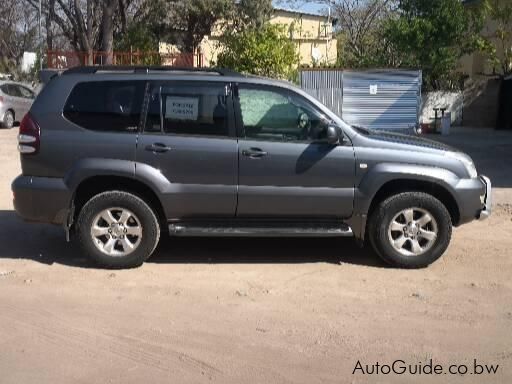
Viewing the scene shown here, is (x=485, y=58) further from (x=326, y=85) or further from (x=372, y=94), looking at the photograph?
(x=326, y=85)

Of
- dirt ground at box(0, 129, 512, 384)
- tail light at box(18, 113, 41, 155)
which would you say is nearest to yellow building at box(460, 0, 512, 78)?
dirt ground at box(0, 129, 512, 384)

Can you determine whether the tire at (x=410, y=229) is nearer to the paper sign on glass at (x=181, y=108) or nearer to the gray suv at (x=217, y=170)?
the gray suv at (x=217, y=170)

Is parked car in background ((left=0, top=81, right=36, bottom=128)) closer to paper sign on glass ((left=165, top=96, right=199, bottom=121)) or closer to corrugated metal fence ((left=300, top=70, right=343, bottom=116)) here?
corrugated metal fence ((left=300, top=70, right=343, bottom=116))

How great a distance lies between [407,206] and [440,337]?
1794mm

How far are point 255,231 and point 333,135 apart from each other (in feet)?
3.79

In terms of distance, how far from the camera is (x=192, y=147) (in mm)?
6215

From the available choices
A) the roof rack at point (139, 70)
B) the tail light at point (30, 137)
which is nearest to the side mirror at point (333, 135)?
the roof rack at point (139, 70)

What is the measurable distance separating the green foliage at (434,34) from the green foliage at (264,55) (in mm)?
6583

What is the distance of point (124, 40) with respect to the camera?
30.1m

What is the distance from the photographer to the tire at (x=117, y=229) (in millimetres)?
6266

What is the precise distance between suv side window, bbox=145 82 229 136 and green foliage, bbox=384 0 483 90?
17831mm

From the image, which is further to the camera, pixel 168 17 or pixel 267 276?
pixel 168 17

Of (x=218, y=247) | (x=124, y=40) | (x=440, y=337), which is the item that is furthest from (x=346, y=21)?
(x=440, y=337)

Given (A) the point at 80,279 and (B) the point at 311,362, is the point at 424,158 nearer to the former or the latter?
(B) the point at 311,362
